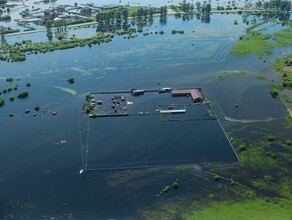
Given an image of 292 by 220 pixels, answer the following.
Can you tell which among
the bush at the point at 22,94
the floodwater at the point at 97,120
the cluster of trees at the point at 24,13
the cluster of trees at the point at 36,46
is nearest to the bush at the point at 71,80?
the floodwater at the point at 97,120

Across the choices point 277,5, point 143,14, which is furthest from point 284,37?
point 143,14

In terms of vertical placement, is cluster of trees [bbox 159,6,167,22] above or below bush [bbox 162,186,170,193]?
above

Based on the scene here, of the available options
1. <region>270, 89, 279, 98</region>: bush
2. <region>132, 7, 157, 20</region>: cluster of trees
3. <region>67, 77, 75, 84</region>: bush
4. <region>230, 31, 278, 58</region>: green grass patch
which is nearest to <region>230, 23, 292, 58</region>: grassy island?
<region>230, 31, 278, 58</region>: green grass patch

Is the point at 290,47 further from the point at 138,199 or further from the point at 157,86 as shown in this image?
the point at 138,199

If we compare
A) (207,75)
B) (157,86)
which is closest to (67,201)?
(157,86)

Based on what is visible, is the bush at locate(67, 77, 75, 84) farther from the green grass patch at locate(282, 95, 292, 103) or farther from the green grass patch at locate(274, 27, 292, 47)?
the green grass patch at locate(274, 27, 292, 47)
